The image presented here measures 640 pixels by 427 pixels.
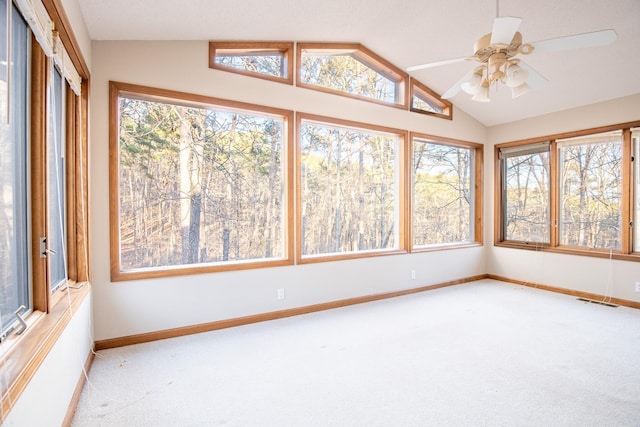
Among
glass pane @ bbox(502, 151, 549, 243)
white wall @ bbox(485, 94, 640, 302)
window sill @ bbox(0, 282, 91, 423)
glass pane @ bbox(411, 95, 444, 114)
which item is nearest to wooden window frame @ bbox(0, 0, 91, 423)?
window sill @ bbox(0, 282, 91, 423)

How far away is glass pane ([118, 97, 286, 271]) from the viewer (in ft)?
9.51

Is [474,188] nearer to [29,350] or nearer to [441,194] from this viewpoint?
[441,194]

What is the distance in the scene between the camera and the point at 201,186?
125 inches

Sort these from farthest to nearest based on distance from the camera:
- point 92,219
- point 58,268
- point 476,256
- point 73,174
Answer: point 476,256
point 92,219
point 73,174
point 58,268

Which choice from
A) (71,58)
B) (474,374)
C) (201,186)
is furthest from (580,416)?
(71,58)

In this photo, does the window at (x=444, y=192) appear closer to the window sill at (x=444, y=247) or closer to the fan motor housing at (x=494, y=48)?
the window sill at (x=444, y=247)

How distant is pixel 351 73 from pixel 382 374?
3.32 m

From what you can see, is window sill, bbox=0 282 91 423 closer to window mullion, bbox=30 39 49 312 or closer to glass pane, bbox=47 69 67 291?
window mullion, bbox=30 39 49 312

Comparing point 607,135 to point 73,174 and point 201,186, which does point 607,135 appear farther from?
point 73,174

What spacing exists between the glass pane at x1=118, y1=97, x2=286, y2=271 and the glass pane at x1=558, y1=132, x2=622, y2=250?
12.7 ft

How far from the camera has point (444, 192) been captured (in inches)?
197

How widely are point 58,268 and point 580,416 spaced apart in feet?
10.9

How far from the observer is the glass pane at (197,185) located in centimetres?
290

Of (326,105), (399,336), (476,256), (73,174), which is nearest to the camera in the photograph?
(73,174)
